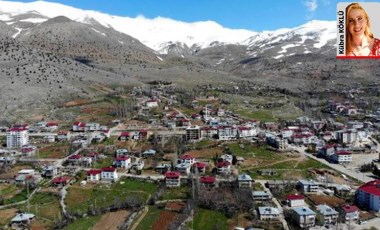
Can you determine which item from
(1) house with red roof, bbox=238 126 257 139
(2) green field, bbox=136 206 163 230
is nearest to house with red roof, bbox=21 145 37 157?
(2) green field, bbox=136 206 163 230

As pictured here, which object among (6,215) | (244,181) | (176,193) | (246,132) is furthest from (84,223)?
(246,132)

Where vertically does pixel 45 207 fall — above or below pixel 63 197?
below

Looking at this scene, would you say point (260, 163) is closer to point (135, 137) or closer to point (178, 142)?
point (178, 142)

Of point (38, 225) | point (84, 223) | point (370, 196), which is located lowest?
point (38, 225)

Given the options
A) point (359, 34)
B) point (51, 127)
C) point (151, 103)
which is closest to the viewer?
point (359, 34)

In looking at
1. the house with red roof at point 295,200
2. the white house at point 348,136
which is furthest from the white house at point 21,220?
the white house at point 348,136

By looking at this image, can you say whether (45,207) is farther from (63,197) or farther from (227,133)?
(227,133)
